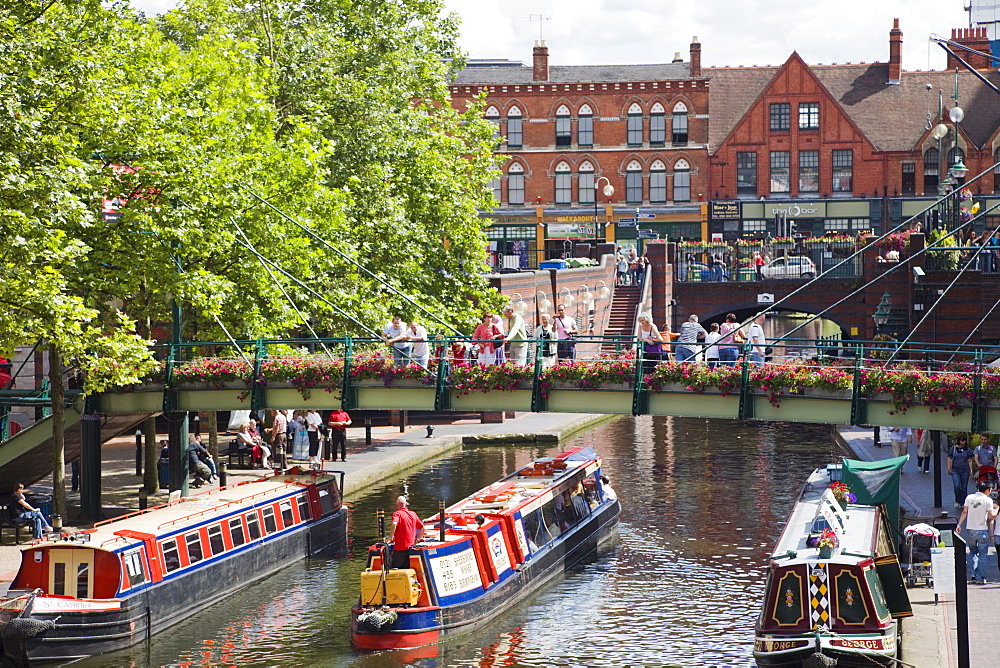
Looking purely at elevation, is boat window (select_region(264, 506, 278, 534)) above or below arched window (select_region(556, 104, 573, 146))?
below

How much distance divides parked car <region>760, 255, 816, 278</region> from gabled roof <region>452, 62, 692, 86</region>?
19718 millimetres

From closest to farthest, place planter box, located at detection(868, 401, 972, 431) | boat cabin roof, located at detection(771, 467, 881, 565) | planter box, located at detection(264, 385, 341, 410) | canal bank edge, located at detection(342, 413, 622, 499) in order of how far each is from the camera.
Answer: boat cabin roof, located at detection(771, 467, 881, 565), planter box, located at detection(868, 401, 972, 431), planter box, located at detection(264, 385, 341, 410), canal bank edge, located at detection(342, 413, 622, 499)

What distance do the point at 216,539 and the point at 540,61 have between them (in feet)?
189

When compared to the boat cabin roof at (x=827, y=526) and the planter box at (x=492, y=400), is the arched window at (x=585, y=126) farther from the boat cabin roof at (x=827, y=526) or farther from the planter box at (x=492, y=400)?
the boat cabin roof at (x=827, y=526)

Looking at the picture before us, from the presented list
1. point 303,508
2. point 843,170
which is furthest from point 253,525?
point 843,170

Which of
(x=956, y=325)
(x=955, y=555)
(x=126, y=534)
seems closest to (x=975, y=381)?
(x=955, y=555)

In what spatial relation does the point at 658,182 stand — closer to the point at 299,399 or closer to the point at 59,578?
the point at 299,399

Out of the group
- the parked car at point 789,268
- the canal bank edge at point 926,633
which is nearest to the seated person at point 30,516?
the canal bank edge at point 926,633

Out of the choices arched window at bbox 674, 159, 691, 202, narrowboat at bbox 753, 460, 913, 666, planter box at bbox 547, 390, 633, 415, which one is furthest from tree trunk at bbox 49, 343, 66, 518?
arched window at bbox 674, 159, 691, 202

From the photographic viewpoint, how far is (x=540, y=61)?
78812 millimetres

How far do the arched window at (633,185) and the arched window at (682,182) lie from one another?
218 centimetres

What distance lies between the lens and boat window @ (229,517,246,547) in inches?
1034

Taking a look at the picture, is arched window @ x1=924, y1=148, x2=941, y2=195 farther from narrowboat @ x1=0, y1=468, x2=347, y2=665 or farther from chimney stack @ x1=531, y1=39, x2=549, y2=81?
narrowboat @ x1=0, y1=468, x2=347, y2=665

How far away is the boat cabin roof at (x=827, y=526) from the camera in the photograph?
1969cm
